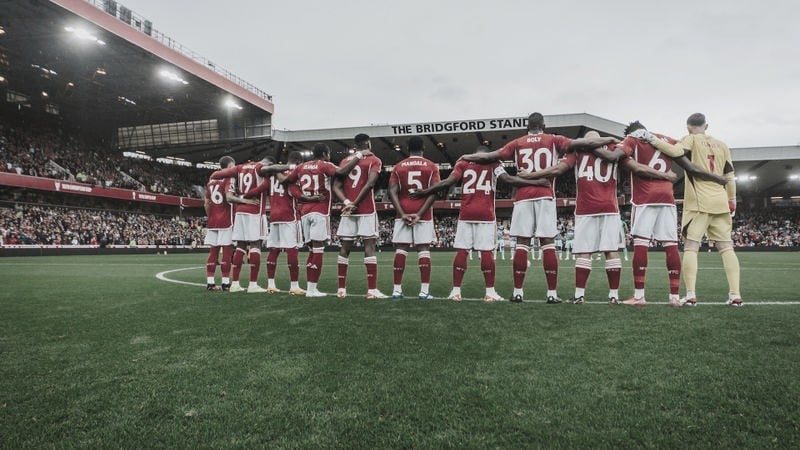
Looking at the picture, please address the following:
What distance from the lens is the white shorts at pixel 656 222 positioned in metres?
5.15

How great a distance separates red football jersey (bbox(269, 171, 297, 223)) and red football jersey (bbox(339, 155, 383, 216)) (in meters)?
1.09

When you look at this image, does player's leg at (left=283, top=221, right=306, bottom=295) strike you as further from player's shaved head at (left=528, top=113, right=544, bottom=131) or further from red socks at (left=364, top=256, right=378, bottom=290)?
player's shaved head at (left=528, top=113, right=544, bottom=131)

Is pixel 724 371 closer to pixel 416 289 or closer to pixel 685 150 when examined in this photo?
pixel 685 150

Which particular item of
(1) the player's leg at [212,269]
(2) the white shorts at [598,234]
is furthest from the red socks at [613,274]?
(1) the player's leg at [212,269]

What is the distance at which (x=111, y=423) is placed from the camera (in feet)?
6.61

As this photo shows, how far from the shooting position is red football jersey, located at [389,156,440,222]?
19.8 feet

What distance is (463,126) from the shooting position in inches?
1244

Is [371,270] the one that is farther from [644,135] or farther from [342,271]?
[644,135]

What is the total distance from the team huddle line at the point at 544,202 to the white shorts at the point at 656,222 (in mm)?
13

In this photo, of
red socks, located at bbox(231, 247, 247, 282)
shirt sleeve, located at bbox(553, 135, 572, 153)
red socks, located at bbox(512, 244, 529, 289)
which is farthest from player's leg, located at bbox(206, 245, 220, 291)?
shirt sleeve, located at bbox(553, 135, 572, 153)

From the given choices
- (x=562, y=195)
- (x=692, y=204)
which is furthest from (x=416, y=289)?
(x=562, y=195)

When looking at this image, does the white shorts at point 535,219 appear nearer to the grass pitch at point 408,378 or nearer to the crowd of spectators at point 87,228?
the grass pitch at point 408,378

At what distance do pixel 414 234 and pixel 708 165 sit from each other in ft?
12.9

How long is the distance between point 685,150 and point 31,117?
4656 cm
